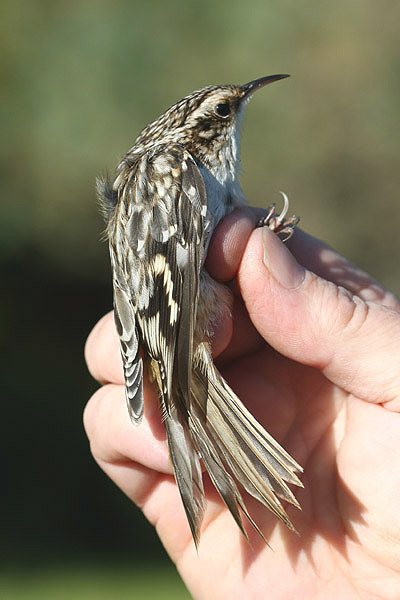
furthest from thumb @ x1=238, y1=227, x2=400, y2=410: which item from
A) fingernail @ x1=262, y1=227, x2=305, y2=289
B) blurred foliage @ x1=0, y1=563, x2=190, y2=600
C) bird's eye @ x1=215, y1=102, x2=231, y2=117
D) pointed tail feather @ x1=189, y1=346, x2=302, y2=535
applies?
blurred foliage @ x1=0, y1=563, x2=190, y2=600

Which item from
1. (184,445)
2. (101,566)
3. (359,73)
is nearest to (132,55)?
(359,73)

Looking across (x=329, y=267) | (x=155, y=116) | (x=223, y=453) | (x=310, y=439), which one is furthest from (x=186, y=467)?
(x=155, y=116)

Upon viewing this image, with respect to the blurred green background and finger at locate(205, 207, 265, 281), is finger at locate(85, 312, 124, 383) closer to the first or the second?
finger at locate(205, 207, 265, 281)

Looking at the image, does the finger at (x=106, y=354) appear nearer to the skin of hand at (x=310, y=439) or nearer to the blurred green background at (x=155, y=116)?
the skin of hand at (x=310, y=439)

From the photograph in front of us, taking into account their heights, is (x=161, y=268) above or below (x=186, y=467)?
above

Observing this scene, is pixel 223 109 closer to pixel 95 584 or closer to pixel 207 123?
pixel 207 123

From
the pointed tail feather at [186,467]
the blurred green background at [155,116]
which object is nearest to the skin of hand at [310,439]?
the pointed tail feather at [186,467]

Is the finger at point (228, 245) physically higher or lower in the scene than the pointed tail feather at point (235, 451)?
higher
